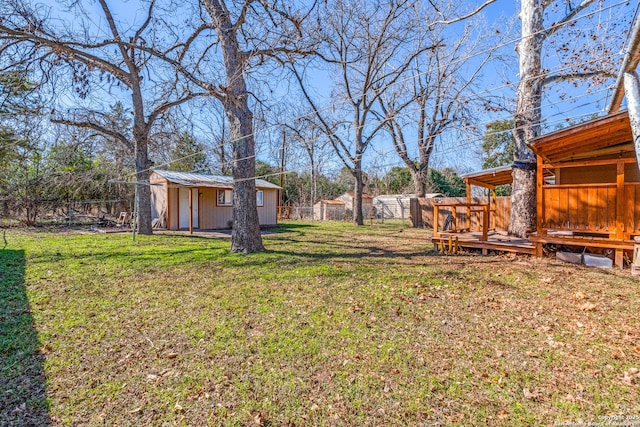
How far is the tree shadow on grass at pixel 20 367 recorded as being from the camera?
2.10 meters

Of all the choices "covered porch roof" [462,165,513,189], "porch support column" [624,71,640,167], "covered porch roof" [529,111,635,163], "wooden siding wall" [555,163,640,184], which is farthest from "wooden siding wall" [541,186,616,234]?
"porch support column" [624,71,640,167]

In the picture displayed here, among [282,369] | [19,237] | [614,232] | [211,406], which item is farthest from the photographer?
[19,237]

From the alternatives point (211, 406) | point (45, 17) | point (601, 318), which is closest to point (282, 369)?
point (211, 406)

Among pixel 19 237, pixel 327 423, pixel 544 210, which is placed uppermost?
pixel 544 210

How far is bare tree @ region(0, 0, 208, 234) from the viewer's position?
7.49 m

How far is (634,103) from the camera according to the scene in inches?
63.4

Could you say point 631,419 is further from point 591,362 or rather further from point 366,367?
point 366,367

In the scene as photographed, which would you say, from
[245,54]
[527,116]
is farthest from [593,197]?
[245,54]

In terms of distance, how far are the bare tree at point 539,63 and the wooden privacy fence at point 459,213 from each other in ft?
15.5

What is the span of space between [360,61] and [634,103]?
15.8 metres

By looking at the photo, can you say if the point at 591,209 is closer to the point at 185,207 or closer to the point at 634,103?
the point at 634,103

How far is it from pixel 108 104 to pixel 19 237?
5145mm

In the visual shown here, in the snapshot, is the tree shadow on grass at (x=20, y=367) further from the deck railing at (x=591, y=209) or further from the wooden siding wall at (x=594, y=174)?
the wooden siding wall at (x=594, y=174)

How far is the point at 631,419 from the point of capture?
201 cm
